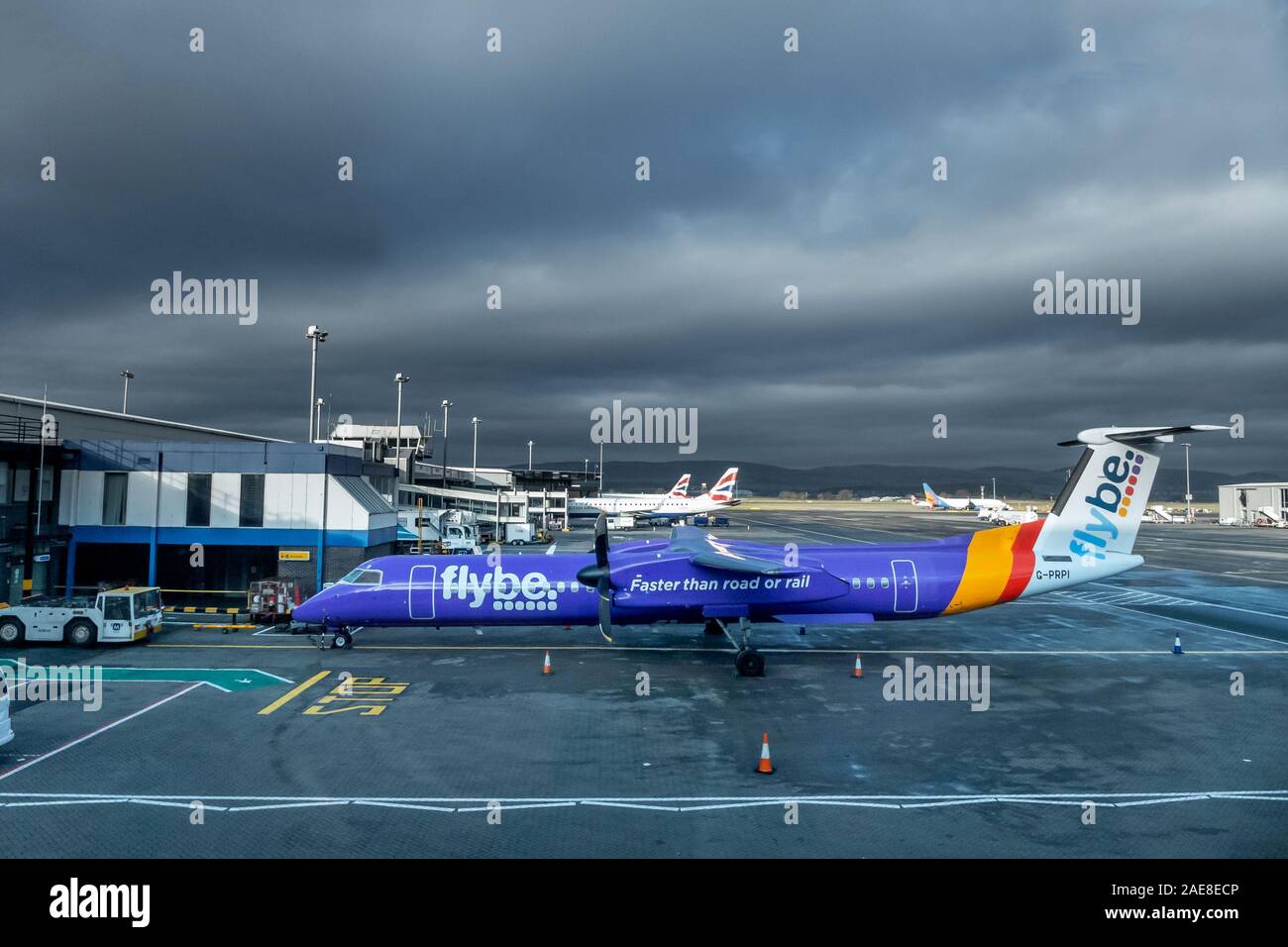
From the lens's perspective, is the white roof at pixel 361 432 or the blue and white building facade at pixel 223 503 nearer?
the blue and white building facade at pixel 223 503

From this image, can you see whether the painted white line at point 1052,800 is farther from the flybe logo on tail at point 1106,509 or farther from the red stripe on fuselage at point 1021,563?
the flybe logo on tail at point 1106,509

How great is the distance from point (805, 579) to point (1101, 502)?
11.0 metres

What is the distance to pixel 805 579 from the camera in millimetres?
24781

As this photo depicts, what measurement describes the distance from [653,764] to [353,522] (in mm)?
24821

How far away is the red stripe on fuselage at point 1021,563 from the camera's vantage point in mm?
25391

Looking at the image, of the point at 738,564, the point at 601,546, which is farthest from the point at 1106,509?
the point at 601,546

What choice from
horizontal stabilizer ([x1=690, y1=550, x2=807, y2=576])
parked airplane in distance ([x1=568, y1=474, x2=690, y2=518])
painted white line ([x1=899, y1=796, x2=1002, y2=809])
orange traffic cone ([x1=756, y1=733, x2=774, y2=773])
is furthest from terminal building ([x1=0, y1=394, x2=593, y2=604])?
parked airplane in distance ([x1=568, y1=474, x2=690, y2=518])

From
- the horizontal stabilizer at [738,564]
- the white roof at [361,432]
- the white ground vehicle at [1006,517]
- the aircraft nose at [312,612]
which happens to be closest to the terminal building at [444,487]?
the white roof at [361,432]

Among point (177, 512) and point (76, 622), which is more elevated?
point (177, 512)

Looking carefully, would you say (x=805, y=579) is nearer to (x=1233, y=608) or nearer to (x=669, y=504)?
(x=1233, y=608)

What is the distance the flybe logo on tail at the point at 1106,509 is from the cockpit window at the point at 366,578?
24.9 metres
